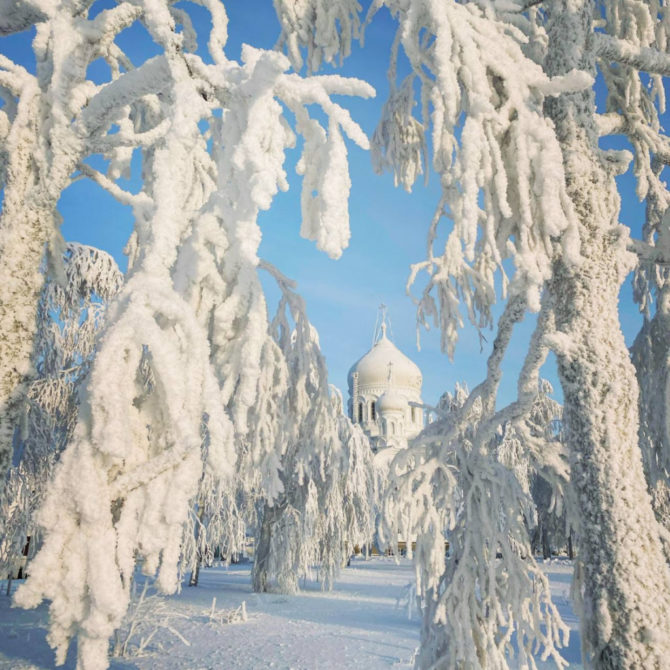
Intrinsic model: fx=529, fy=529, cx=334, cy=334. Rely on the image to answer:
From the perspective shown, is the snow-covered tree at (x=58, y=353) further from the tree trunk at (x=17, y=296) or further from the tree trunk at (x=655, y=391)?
the tree trunk at (x=655, y=391)

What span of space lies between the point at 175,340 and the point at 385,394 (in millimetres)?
43815

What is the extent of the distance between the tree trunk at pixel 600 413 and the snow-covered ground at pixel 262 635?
303 centimetres

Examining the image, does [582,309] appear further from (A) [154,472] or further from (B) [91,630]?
(B) [91,630]

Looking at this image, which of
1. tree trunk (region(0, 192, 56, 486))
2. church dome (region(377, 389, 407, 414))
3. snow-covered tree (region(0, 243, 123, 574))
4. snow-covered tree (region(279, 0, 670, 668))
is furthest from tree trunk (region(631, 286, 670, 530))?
church dome (region(377, 389, 407, 414))

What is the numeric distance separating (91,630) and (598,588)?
2486 millimetres

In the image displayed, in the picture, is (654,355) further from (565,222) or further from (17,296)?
(17,296)

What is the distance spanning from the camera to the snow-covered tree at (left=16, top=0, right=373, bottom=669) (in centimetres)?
153

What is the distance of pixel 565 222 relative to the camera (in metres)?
2.63

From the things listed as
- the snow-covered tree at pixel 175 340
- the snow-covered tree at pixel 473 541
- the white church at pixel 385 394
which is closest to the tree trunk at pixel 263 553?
the snow-covered tree at pixel 473 541

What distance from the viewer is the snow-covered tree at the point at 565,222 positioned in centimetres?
258

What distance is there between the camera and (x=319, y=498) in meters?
15.7

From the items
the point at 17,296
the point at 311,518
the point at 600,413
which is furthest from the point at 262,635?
the point at 17,296

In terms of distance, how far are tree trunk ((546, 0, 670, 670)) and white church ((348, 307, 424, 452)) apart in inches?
1628

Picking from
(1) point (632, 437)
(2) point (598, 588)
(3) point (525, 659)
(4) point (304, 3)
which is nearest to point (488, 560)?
(3) point (525, 659)
